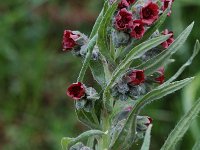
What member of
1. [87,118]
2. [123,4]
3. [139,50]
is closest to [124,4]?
[123,4]

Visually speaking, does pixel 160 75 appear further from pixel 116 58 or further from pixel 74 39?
pixel 74 39

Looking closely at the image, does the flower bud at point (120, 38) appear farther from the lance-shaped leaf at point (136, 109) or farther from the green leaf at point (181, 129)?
the green leaf at point (181, 129)

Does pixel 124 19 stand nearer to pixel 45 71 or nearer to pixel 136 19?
pixel 136 19

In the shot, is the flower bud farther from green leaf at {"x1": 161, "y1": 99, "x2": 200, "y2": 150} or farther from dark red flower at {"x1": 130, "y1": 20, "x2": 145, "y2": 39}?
green leaf at {"x1": 161, "y1": 99, "x2": 200, "y2": 150}

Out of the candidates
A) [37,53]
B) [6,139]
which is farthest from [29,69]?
[6,139]

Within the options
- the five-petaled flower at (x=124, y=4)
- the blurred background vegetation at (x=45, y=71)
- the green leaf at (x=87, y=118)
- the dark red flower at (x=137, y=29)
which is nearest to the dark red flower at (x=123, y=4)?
the five-petaled flower at (x=124, y=4)
